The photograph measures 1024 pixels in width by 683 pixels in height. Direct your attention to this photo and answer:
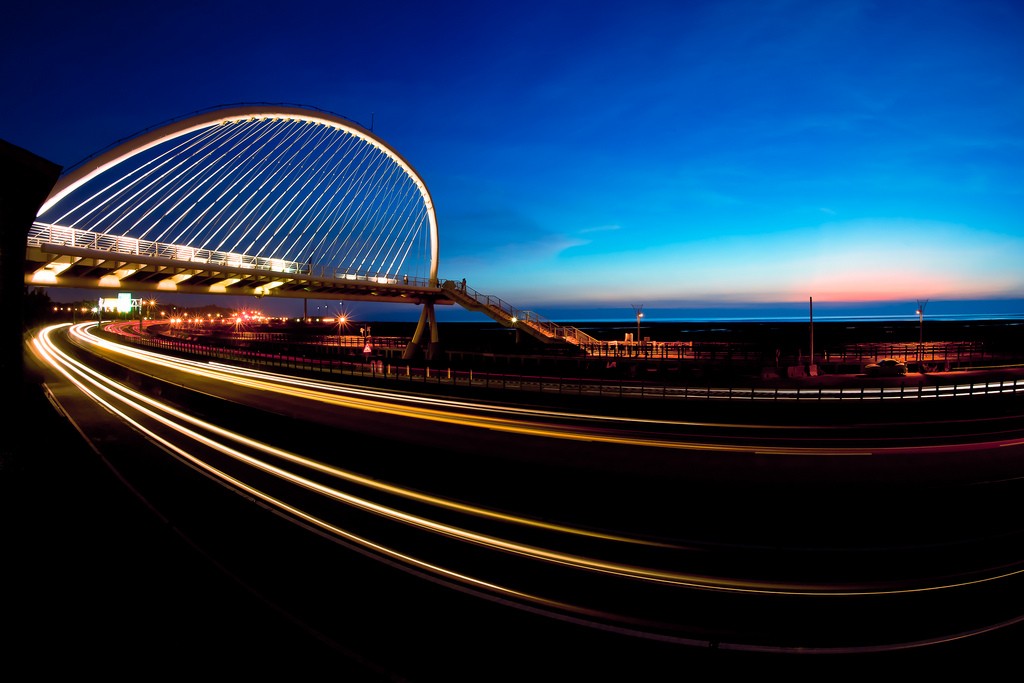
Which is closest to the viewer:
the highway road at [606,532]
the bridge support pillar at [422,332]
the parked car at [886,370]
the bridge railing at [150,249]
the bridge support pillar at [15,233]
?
the highway road at [606,532]

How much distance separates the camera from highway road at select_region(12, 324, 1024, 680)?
17.7 ft

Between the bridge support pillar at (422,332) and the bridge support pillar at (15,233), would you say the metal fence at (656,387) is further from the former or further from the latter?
the bridge support pillar at (15,233)

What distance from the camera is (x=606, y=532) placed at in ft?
26.3

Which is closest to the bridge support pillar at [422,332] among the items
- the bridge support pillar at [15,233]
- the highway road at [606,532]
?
the highway road at [606,532]

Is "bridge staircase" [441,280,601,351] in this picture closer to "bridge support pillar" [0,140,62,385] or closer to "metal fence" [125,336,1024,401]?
"metal fence" [125,336,1024,401]

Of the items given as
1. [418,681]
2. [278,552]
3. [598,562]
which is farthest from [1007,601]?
[278,552]

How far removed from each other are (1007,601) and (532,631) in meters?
5.99

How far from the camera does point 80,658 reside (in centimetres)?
501

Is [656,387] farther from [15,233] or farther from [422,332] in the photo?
[422,332]

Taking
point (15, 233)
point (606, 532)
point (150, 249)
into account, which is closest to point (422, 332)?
point (150, 249)

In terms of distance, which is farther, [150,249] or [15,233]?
[150,249]

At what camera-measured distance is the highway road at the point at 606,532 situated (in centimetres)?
540

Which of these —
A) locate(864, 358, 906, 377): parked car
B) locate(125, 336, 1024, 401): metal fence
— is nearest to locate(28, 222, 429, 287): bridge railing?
locate(125, 336, 1024, 401): metal fence

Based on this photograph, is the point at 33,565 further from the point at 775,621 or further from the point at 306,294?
the point at 306,294
